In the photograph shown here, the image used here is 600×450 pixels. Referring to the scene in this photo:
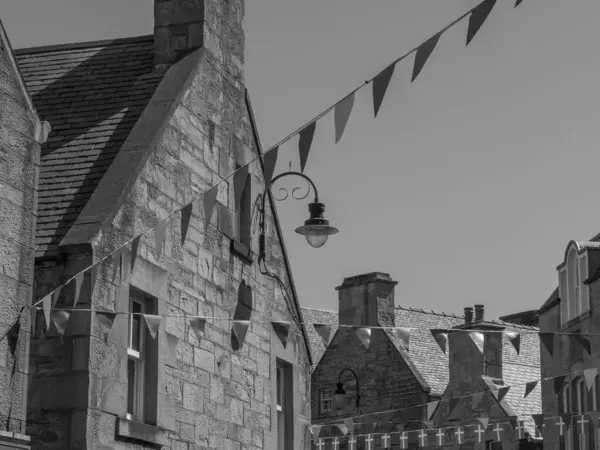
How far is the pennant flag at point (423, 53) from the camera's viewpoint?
11.1 m

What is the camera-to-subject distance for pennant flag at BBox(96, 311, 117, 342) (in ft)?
43.8

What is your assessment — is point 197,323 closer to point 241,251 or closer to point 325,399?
point 241,251

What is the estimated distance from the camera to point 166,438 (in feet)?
48.0

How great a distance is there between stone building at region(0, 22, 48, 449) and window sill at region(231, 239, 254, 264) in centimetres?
439

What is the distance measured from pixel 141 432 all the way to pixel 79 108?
4421 mm

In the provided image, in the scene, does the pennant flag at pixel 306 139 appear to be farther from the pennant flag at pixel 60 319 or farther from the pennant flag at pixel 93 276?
the pennant flag at pixel 60 319

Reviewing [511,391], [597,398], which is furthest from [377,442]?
[597,398]

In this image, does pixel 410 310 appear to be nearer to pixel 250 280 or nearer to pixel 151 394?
pixel 250 280

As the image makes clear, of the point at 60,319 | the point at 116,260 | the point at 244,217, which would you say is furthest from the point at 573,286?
the point at 60,319

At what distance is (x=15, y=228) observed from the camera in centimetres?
1223

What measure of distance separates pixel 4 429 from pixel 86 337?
177 cm

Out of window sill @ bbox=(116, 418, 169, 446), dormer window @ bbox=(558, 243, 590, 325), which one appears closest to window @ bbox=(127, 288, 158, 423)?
window sill @ bbox=(116, 418, 169, 446)

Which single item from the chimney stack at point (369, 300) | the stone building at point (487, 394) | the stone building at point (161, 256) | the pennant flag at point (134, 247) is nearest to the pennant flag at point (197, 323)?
the stone building at point (161, 256)

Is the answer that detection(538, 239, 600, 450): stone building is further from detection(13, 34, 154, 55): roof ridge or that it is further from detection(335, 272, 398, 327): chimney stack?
detection(13, 34, 154, 55): roof ridge
